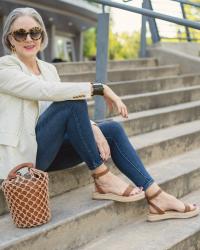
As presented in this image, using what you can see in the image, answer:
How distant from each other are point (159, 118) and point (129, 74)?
1.24 m

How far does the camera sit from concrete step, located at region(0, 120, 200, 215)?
2.90 metres

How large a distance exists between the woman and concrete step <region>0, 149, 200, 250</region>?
12 cm

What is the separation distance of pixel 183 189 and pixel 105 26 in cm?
135

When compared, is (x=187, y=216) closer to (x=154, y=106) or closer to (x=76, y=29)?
(x=154, y=106)

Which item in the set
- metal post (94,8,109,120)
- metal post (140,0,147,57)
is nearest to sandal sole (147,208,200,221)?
metal post (94,8,109,120)

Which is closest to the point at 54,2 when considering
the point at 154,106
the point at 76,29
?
the point at 76,29

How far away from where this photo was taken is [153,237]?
2.66m

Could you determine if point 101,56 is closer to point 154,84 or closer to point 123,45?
point 154,84

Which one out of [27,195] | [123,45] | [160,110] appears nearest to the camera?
[27,195]

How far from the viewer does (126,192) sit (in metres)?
2.81

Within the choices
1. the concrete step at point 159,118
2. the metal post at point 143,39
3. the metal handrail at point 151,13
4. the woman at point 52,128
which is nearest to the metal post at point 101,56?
the metal handrail at point 151,13

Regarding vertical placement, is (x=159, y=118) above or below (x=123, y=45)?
below

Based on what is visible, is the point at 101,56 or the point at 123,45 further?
the point at 123,45

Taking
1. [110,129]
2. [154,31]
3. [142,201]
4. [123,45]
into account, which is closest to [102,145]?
[110,129]
